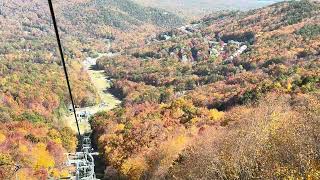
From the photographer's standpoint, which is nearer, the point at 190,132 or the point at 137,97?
the point at 190,132

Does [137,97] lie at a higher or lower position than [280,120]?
lower

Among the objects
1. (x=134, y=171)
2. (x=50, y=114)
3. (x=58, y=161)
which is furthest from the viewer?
(x=50, y=114)

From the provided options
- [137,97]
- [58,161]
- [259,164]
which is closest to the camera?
[259,164]

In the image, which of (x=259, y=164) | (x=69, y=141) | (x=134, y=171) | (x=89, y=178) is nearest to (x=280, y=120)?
(x=259, y=164)

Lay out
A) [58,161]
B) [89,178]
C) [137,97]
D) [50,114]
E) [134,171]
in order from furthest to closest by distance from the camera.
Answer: [137,97] < [50,114] < [58,161] < [134,171] < [89,178]

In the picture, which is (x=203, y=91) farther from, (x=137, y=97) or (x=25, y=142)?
(x=25, y=142)

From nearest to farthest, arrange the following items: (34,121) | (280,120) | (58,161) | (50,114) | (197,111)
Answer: (280,120)
(58,161)
(197,111)
(34,121)
(50,114)

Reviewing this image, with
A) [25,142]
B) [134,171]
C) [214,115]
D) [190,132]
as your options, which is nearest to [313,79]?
[214,115]

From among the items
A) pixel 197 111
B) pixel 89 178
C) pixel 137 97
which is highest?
pixel 89 178

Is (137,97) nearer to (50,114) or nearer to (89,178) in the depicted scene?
(50,114)
